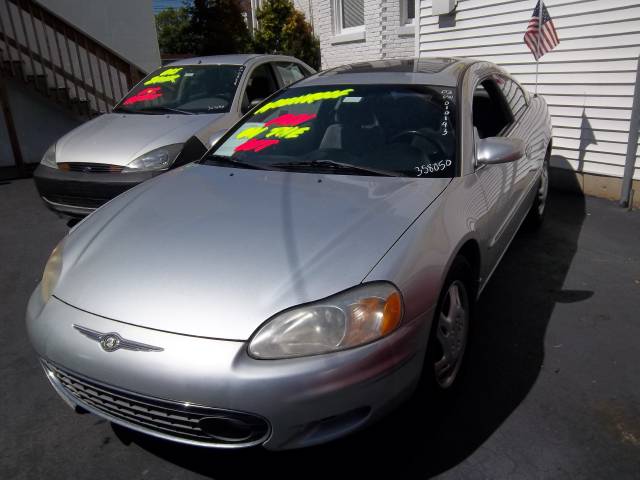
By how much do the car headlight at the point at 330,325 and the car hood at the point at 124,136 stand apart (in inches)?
132

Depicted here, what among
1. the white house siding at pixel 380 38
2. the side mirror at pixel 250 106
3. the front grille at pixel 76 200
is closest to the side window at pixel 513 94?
the side mirror at pixel 250 106

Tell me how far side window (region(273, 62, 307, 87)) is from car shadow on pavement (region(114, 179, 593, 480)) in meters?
4.24

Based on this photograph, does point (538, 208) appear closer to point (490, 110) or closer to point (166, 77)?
point (490, 110)

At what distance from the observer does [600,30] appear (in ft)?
17.6

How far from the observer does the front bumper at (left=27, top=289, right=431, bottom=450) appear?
5.63 feet

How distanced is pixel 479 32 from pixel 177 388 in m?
6.51

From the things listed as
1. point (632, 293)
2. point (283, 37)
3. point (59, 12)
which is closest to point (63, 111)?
point (59, 12)

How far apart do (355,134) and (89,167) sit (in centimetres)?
284

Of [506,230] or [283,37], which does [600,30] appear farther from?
[283,37]

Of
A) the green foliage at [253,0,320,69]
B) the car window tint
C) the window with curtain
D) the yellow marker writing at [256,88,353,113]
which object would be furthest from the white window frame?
the yellow marker writing at [256,88,353,113]

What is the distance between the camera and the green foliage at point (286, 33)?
14039 mm

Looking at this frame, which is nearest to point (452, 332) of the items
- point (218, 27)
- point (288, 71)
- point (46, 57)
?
point (288, 71)

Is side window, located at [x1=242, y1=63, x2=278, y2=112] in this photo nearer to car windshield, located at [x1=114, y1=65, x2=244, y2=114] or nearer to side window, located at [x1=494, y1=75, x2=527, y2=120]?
car windshield, located at [x1=114, y1=65, x2=244, y2=114]

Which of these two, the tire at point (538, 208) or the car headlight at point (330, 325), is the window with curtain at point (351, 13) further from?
the car headlight at point (330, 325)
